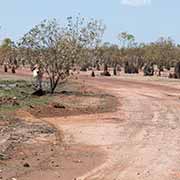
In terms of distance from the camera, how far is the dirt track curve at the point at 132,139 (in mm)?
12336

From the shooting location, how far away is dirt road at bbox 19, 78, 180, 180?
12.4 meters

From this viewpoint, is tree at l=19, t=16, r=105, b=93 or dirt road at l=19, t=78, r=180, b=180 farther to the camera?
tree at l=19, t=16, r=105, b=93

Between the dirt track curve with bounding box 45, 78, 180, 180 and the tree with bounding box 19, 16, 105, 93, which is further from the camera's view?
the tree with bounding box 19, 16, 105, 93

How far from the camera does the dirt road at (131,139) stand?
1235cm

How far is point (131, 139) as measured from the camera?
1716 cm

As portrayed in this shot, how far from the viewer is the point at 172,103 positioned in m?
30.7

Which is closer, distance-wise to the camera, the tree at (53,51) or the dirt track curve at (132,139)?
the dirt track curve at (132,139)

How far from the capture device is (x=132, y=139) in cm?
1714

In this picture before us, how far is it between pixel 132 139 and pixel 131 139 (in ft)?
0.10

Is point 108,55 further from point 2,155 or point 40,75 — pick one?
point 2,155

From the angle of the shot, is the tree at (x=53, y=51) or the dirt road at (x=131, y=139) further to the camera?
the tree at (x=53, y=51)

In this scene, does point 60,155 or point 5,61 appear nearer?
point 60,155

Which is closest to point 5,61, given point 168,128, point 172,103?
point 172,103

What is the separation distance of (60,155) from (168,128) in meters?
6.32
